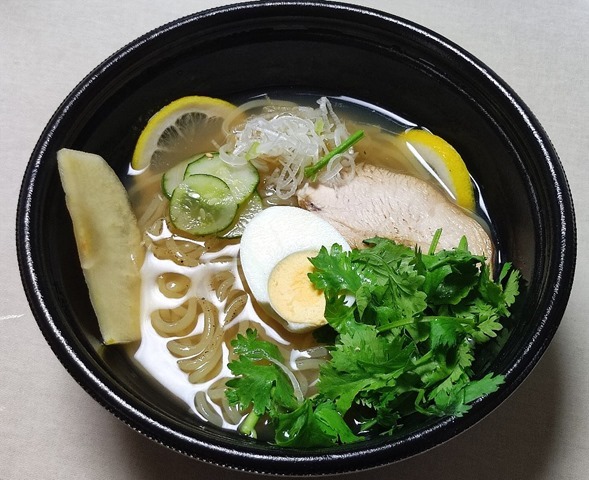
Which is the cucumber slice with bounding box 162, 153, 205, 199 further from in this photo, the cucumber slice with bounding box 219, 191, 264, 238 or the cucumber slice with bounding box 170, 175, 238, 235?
the cucumber slice with bounding box 219, 191, 264, 238

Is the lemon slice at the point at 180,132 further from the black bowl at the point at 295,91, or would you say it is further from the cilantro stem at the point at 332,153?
the cilantro stem at the point at 332,153

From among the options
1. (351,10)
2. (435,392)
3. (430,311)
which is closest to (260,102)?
(351,10)

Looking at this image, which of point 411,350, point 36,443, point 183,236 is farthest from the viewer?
point 183,236

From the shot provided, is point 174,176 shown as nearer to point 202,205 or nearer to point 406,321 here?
point 202,205

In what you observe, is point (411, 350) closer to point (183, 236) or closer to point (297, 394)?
point (297, 394)

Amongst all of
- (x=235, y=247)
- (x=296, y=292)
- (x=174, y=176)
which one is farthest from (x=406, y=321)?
(x=174, y=176)
